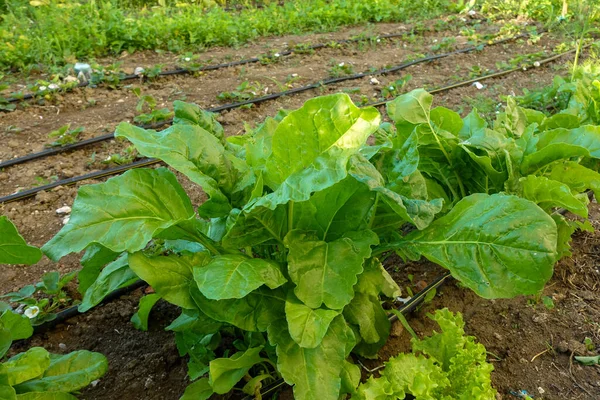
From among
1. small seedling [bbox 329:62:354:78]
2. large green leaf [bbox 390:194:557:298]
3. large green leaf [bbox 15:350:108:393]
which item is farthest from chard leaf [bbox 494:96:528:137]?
small seedling [bbox 329:62:354:78]

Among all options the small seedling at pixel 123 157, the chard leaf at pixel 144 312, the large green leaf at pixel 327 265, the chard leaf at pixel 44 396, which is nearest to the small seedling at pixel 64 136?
the small seedling at pixel 123 157

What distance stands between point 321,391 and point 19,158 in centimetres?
322

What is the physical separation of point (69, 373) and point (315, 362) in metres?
0.88

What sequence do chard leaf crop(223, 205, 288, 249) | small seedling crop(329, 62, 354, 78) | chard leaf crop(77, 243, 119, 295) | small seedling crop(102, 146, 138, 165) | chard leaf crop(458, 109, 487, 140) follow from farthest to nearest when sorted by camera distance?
small seedling crop(329, 62, 354, 78)
small seedling crop(102, 146, 138, 165)
chard leaf crop(458, 109, 487, 140)
chard leaf crop(77, 243, 119, 295)
chard leaf crop(223, 205, 288, 249)

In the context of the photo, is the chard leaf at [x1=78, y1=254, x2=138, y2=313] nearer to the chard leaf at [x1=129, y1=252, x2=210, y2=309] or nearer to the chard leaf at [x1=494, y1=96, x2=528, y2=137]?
the chard leaf at [x1=129, y1=252, x2=210, y2=309]

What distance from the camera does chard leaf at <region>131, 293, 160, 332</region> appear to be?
2.12 m

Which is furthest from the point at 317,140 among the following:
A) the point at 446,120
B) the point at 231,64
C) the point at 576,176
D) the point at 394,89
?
the point at 231,64

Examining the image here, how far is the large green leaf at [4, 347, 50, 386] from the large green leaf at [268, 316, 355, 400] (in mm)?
772

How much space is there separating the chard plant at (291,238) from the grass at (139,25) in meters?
4.62

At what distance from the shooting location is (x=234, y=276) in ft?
5.24

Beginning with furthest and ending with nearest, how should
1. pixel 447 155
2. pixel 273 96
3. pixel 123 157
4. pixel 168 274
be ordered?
pixel 273 96, pixel 123 157, pixel 447 155, pixel 168 274

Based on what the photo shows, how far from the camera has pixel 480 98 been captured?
5105mm

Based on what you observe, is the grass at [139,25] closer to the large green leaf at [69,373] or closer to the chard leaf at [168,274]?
the large green leaf at [69,373]

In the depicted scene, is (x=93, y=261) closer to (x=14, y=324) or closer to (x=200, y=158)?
(x=14, y=324)
